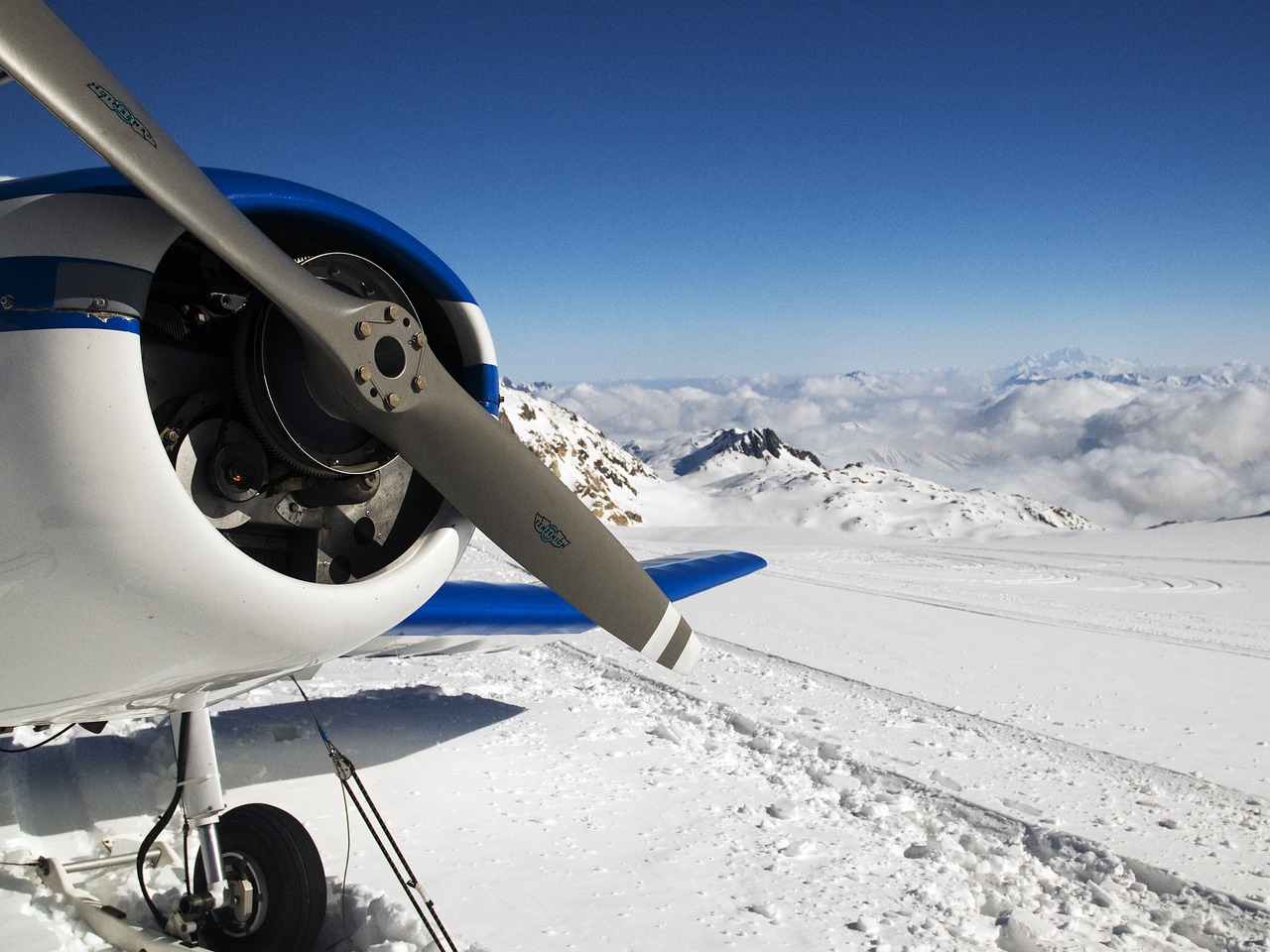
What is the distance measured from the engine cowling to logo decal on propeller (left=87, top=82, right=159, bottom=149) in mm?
230

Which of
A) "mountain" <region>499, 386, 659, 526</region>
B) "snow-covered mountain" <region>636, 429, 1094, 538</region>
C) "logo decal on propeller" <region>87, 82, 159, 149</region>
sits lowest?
"snow-covered mountain" <region>636, 429, 1094, 538</region>

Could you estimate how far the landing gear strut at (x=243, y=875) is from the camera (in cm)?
302

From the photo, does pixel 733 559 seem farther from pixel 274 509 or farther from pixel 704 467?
pixel 704 467

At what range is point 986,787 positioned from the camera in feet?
16.5

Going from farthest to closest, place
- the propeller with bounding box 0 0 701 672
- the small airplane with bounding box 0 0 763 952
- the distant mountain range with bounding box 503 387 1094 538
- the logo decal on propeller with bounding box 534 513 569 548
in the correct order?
1. the distant mountain range with bounding box 503 387 1094 538
2. the logo decal on propeller with bounding box 534 513 569 548
3. the small airplane with bounding box 0 0 763 952
4. the propeller with bounding box 0 0 701 672

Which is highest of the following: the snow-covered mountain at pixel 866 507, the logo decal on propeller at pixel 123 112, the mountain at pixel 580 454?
the logo decal on propeller at pixel 123 112

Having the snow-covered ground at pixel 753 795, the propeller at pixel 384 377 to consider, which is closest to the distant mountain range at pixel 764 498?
the snow-covered ground at pixel 753 795

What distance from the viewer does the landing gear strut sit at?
3.02 meters

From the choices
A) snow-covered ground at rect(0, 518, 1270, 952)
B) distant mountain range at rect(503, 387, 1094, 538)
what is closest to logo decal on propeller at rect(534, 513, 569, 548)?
snow-covered ground at rect(0, 518, 1270, 952)

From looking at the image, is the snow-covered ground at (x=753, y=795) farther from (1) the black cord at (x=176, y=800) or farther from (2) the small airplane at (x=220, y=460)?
(2) the small airplane at (x=220, y=460)

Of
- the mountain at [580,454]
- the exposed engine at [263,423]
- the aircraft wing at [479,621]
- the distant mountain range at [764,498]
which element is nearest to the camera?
the exposed engine at [263,423]

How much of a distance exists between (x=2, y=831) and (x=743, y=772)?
3818 mm

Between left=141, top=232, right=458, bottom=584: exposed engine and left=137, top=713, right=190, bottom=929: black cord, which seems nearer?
left=141, top=232, right=458, bottom=584: exposed engine

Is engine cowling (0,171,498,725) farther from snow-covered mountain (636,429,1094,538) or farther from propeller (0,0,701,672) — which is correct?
snow-covered mountain (636,429,1094,538)
